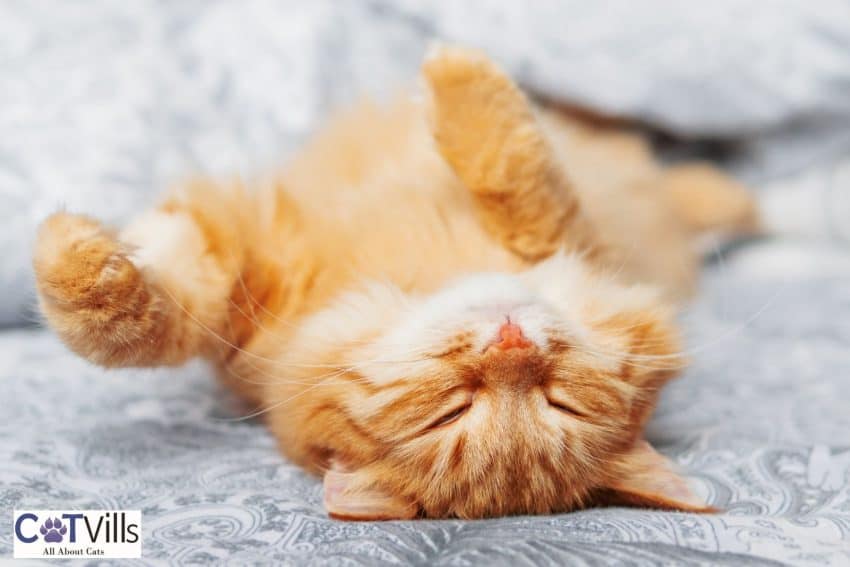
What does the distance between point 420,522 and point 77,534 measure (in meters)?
0.43

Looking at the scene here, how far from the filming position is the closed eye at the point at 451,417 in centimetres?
116

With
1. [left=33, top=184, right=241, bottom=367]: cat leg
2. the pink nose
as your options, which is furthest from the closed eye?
[left=33, top=184, right=241, bottom=367]: cat leg

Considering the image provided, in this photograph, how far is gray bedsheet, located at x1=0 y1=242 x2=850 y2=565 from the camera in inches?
37.5

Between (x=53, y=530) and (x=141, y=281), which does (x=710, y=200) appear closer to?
(x=141, y=281)

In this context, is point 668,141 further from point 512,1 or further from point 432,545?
point 432,545

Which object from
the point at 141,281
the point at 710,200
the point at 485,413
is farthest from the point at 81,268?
the point at 710,200

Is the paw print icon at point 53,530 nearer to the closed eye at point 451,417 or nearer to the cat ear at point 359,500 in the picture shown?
the cat ear at point 359,500

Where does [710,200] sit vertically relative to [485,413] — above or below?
above

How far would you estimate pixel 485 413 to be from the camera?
3.73 ft

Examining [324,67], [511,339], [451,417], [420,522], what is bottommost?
[420,522]

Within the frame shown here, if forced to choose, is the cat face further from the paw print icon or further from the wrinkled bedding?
the paw print icon

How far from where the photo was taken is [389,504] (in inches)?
44.7

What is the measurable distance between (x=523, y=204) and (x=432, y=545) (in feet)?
1.94

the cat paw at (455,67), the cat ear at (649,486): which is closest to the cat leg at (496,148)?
the cat paw at (455,67)
